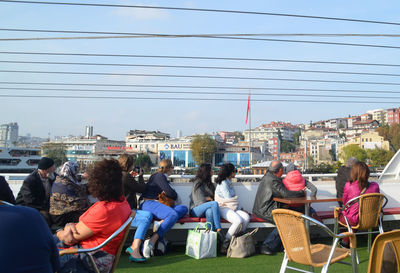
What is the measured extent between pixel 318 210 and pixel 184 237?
2.21 meters

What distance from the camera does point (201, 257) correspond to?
416 centimetres

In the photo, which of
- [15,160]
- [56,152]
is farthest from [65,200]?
[56,152]

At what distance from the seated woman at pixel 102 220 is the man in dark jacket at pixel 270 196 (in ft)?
8.05

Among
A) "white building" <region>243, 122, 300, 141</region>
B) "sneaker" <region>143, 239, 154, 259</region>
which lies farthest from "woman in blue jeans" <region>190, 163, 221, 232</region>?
"white building" <region>243, 122, 300, 141</region>

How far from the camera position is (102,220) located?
7.79 ft

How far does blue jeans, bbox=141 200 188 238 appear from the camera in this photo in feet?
14.1

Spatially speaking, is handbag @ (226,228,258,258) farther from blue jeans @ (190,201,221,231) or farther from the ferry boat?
the ferry boat

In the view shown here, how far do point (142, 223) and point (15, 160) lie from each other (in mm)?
42467

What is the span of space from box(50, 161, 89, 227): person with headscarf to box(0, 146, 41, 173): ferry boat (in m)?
41.4

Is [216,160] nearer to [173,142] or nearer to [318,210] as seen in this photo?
[173,142]

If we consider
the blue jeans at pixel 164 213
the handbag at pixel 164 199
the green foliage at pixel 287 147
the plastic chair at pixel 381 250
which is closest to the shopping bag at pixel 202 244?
the blue jeans at pixel 164 213

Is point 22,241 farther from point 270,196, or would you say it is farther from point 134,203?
point 270,196

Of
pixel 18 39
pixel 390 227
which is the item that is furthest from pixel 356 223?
pixel 18 39

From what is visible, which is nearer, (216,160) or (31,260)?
(31,260)
